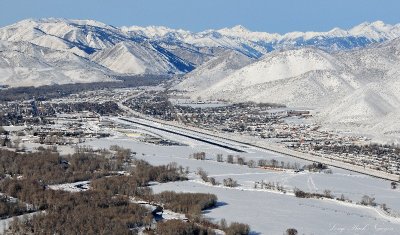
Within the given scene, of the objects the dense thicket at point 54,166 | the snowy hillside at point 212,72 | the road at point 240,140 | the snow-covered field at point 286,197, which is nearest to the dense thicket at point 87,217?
the snow-covered field at point 286,197

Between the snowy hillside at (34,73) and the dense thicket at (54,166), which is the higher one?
the snowy hillside at (34,73)

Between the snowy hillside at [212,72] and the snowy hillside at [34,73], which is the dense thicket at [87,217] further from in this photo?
the snowy hillside at [34,73]

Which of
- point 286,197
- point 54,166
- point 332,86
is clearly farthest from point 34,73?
point 286,197

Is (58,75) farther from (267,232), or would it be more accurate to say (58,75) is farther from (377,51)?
(267,232)

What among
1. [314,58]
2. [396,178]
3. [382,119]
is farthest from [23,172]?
[314,58]

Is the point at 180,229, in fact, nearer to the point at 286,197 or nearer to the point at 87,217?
the point at 87,217

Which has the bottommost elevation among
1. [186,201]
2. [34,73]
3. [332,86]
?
[186,201]

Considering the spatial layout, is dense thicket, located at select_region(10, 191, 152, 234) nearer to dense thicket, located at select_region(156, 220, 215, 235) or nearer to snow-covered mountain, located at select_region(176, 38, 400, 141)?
dense thicket, located at select_region(156, 220, 215, 235)

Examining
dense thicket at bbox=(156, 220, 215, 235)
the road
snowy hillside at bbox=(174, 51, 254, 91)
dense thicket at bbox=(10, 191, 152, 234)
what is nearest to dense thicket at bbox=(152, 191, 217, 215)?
dense thicket at bbox=(10, 191, 152, 234)

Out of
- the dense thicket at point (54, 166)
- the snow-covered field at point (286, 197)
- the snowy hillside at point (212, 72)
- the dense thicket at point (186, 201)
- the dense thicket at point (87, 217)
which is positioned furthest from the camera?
the snowy hillside at point (212, 72)
